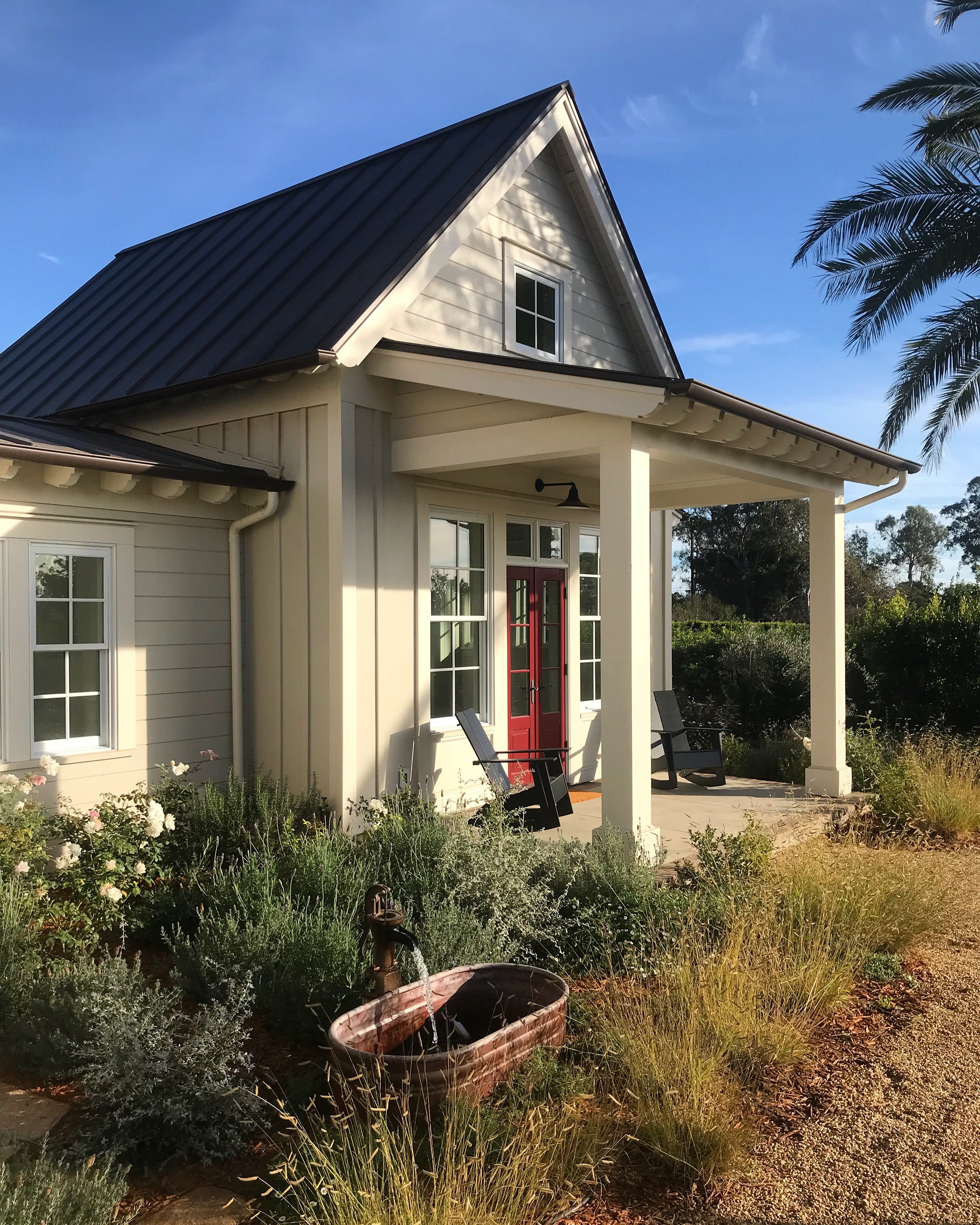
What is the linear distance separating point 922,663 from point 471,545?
718cm

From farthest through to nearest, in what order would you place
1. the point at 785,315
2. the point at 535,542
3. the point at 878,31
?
the point at 785,315
the point at 878,31
the point at 535,542

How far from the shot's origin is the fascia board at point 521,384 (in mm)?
5895

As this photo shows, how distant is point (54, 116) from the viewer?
28.5ft

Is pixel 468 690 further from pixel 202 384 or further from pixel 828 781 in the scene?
pixel 828 781

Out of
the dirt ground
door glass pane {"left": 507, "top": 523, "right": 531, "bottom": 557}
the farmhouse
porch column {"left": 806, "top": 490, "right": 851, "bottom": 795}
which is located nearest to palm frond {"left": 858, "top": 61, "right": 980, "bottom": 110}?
the farmhouse

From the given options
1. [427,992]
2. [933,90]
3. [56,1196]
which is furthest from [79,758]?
[933,90]

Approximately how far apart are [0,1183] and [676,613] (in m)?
29.1

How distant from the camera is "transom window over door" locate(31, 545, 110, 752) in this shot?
6.52m

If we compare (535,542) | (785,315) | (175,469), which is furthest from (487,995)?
(785,315)

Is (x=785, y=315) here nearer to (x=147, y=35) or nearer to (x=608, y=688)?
(x=147, y=35)

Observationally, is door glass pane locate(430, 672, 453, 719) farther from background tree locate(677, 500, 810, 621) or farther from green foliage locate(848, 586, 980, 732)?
background tree locate(677, 500, 810, 621)

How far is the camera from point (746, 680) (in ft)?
48.8

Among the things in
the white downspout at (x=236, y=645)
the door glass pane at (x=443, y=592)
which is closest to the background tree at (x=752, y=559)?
the door glass pane at (x=443, y=592)

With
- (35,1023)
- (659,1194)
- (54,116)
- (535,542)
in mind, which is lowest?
(659,1194)
